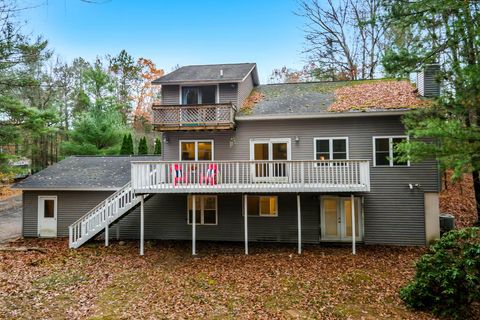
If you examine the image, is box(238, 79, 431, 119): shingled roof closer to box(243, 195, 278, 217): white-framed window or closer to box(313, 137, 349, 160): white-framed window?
box(313, 137, 349, 160): white-framed window

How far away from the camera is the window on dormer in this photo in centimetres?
1479

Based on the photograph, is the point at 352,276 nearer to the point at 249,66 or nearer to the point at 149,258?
the point at 149,258

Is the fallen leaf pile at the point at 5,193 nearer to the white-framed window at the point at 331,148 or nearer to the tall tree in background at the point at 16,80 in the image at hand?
the tall tree in background at the point at 16,80

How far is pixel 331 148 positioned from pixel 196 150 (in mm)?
6447

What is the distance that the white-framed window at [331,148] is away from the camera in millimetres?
13312

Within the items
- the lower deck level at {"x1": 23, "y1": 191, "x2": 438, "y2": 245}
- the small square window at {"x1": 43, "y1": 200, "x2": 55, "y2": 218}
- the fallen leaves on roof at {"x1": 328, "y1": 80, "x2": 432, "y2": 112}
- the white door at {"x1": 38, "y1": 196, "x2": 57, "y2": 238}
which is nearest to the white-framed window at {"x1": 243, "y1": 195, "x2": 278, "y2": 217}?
the lower deck level at {"x1": 23, "y1": 191, "x2": 438, "y2": 245}

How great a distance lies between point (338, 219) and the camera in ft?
44.4

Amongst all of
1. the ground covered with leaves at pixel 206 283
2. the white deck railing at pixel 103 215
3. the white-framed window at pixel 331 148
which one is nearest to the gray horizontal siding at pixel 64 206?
the white deck railing at pixel 103 215

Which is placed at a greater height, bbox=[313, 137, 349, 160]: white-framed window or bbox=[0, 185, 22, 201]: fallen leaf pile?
bbox=[313, 137, 349, 160]: white-framed window

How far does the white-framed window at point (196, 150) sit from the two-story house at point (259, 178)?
0.05m

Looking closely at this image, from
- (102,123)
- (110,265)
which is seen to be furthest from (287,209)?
(102,123)

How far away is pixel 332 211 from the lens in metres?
13.6

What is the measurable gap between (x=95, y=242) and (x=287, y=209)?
936 centimetres

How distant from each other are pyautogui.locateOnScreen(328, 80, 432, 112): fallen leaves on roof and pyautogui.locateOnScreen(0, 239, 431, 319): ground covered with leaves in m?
6.25
